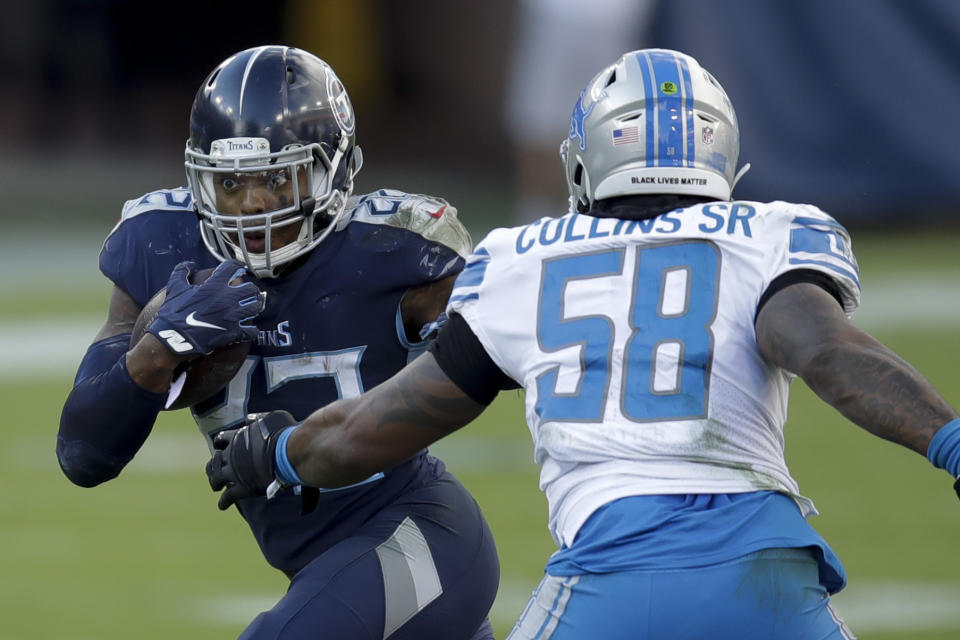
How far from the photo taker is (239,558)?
18.0ft

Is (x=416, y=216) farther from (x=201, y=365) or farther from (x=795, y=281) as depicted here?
(x=795, y=281)

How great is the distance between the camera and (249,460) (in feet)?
9.36

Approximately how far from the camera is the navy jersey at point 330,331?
3.34 meters

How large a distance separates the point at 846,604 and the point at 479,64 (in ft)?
34.1

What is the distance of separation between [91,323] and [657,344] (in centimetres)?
683

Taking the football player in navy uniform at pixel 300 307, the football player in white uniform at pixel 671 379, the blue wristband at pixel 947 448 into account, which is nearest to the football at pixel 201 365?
the football player in navy uniform at pixel 300 307

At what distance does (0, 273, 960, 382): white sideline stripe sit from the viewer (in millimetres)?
8078

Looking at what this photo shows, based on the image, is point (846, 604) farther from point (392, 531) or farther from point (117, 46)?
point (117, 46)

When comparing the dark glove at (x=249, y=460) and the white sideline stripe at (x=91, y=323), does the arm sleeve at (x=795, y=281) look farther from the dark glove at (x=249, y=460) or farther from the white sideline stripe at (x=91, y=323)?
the white sideline stripe at (x=91, y=323)

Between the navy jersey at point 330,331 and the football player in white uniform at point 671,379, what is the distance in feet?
2.23

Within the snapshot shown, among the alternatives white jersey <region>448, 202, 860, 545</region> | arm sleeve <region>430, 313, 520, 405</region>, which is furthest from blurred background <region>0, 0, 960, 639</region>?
white jersey <region>448, 202, 860, 545</region>

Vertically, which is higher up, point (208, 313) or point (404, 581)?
point (208, 313)

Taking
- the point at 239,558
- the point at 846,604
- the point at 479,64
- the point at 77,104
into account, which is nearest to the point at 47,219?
the point at 77,104

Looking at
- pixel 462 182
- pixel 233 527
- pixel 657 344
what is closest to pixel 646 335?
pixel 657 344
